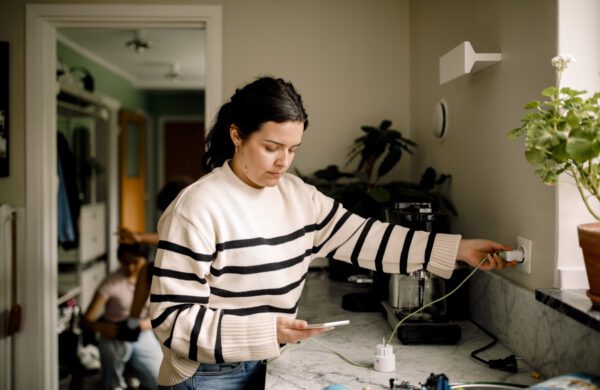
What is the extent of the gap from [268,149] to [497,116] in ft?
2.32

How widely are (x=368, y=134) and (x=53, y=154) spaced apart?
4.98 ft

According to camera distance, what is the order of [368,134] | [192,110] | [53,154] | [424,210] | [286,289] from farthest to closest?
[192,110] < [53,154] < [368,134] < [424,210] < [286,289]

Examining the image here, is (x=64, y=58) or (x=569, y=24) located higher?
(x=64, y=58)

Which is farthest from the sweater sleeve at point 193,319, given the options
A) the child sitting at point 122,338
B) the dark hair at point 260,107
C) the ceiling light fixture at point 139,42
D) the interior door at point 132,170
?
the interior door at point 132,170

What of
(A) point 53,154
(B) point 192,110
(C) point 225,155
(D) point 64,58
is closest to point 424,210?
(C) point 225,155

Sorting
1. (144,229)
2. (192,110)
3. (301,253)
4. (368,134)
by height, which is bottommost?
(144,229)

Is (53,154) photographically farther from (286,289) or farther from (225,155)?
(286,289)

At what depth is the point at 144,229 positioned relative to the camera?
7.43 meters

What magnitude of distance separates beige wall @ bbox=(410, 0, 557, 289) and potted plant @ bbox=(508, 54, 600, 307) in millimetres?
177

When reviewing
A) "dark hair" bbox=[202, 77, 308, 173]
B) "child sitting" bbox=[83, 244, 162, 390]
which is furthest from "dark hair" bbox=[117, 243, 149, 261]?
"dark hair" bbox=[202, 77, 308, 173]

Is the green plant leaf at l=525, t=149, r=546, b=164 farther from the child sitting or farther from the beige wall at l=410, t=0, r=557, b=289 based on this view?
the child sitting

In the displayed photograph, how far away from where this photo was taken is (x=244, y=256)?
1.25 m

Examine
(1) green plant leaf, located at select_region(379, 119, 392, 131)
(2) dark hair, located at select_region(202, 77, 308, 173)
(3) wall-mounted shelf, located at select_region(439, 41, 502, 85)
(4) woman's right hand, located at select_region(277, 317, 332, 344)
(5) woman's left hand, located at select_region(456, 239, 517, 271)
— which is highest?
(3) wall-mounted shelf, located at select_region(439, 41, 502, 85)

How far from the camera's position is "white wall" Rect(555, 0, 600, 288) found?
1.16 meters
